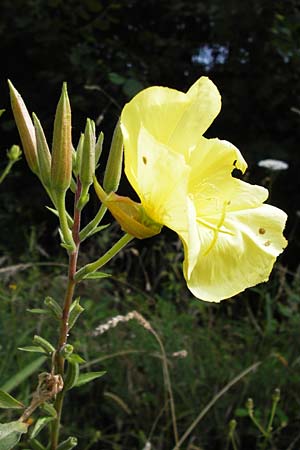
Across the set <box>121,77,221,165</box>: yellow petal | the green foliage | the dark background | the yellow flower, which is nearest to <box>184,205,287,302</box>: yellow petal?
the yellow flower

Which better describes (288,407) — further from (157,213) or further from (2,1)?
(2,1)

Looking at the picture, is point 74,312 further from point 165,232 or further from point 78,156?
point 165,232

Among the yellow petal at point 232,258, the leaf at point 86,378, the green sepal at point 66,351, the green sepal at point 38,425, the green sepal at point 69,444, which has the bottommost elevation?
the green sepal at point 69,444

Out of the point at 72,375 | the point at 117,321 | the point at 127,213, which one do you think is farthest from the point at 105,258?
the point at 117,321

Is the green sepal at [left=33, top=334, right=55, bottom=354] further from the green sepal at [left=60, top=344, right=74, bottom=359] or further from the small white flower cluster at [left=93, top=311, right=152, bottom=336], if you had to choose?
the small white flower cluster at [left=93, top=311, right=152, bottom=336]

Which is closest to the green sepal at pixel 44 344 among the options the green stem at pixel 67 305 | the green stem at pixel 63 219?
the green stem at pixel 67 305

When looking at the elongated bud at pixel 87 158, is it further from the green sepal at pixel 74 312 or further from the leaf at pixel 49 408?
the leaf at pixel 49 408
